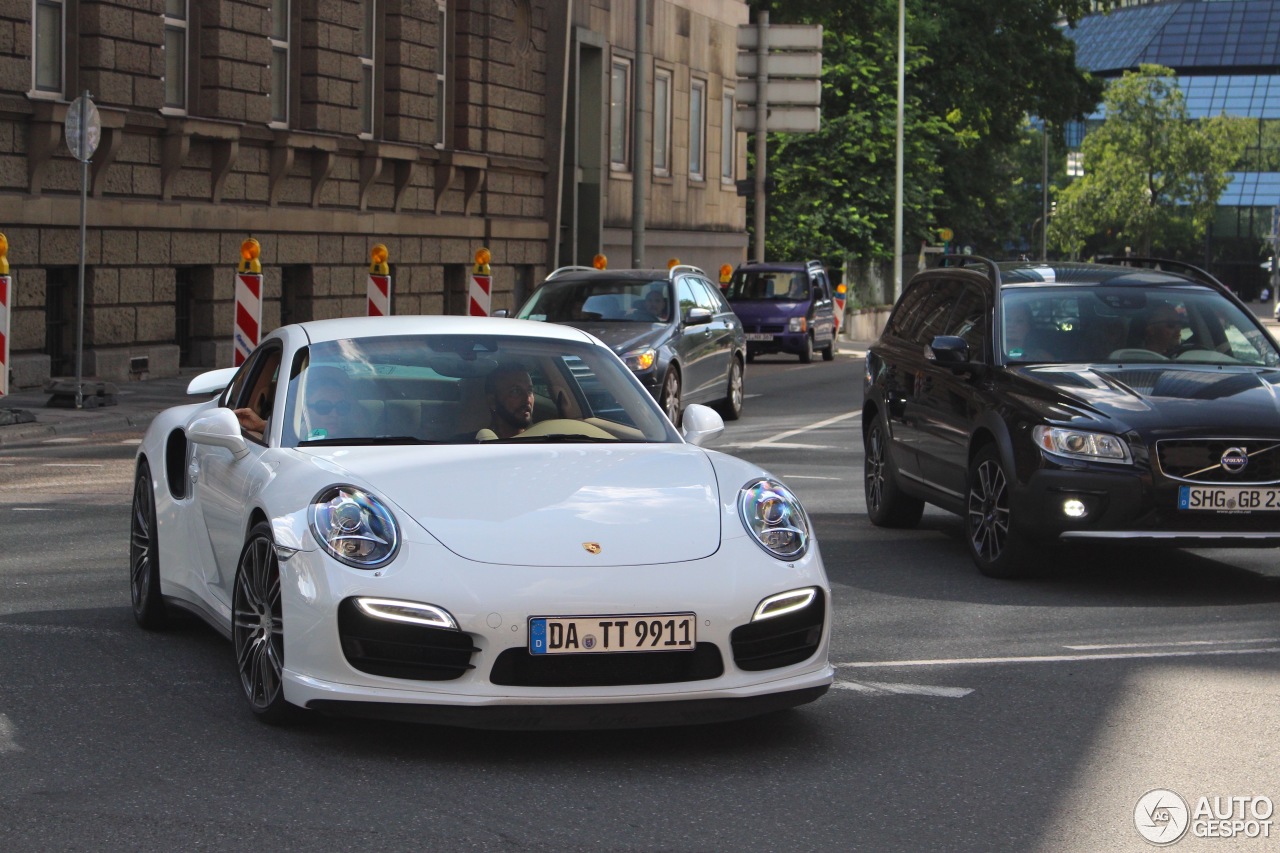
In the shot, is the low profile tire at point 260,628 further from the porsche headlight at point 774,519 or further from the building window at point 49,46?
the building window at point 49,46

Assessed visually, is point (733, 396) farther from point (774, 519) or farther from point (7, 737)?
point (7, 737)

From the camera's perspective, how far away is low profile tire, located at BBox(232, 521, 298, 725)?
6168 mm

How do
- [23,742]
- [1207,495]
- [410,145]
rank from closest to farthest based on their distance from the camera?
[23,742]
[1207,495]
[410,145]

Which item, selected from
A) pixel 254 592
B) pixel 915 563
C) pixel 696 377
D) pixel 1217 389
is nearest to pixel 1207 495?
pixel 1217 389

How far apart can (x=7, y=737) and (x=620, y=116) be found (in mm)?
36921

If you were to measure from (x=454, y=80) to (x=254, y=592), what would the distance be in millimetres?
28663

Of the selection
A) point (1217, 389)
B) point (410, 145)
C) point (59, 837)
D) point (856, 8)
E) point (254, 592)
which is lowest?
point (59, 837)

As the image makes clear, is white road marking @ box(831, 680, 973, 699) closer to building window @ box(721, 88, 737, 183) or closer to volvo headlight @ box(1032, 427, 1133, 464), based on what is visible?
volvo headlight @ box(1032, 427, 1133, 464)

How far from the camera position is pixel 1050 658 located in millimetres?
7805

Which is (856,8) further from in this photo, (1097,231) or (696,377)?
(1097,231)

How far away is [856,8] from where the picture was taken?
51.2 meters

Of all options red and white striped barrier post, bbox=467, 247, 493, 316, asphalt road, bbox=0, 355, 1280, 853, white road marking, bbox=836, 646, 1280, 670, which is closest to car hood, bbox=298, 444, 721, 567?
asphalt road, bbox=0, 355, 1280, 853

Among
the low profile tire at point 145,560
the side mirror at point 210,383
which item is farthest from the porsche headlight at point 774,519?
the side mirror at point 210,383

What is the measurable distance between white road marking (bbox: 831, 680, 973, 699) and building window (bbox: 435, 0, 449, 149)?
2714cm
